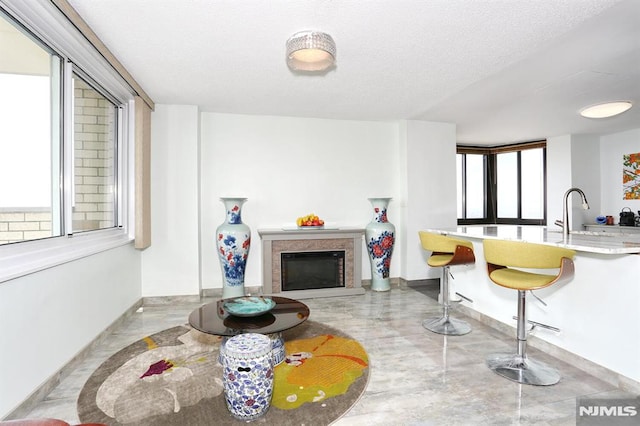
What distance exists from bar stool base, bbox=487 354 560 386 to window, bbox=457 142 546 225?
494cm

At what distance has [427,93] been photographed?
4.00 metres

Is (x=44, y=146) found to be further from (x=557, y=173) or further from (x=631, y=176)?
(x=631, y=176)

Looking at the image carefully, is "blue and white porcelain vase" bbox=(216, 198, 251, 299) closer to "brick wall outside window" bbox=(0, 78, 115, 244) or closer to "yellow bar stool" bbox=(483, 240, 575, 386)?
"brick wall outside window" bbox=(0, 78, 115, 244)

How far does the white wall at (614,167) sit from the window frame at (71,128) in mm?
7828

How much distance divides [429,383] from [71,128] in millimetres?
3327

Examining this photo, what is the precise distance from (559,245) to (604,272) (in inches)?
16.0

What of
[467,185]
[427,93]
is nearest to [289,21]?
[427,93]

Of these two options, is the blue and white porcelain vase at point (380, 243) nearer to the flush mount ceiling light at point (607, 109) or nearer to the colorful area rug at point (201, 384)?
the colorful area rug at point (201, 384)

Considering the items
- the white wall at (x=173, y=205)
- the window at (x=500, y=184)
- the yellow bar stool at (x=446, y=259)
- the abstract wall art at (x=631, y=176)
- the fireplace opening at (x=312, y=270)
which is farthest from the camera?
the window at (x=500, y=184)

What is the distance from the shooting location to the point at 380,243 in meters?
4.90

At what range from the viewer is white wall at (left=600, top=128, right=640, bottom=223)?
5957 mm

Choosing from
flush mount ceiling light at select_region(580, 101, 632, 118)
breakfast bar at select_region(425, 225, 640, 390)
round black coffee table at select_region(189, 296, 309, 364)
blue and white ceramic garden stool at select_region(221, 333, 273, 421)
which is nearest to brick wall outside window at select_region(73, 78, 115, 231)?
round black coffee table at select_region(189, 296, 309, 364)

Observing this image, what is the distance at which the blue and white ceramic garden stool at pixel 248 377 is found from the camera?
71.6 inches

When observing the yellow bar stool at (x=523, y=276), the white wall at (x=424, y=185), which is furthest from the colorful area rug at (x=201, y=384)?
the white wall at (x=424, y=185)
